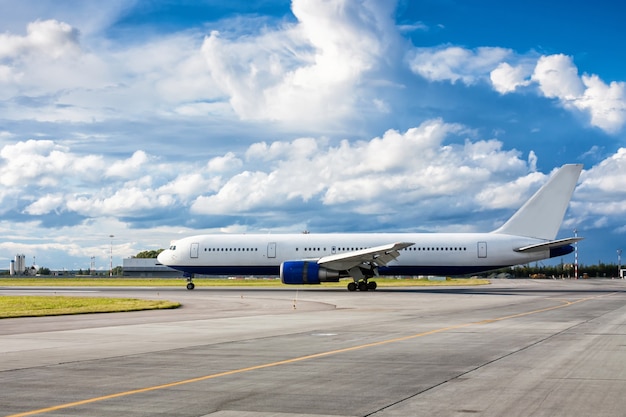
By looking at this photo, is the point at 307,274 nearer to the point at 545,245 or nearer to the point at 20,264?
the point at 545,245

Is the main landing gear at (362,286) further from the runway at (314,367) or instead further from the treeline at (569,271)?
the treeline at (569,271)

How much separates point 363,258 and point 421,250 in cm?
516

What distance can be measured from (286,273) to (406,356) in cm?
3460

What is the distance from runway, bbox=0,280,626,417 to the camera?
8719 mm

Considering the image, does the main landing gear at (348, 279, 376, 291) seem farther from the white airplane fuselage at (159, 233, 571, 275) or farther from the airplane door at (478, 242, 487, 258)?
the airplane door at (478, 242, 487, 258)

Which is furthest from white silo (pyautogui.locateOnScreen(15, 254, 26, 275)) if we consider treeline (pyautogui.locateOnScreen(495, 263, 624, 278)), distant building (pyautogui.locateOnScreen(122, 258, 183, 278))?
treeline (pyautogui.locateOnScreen(495, 263, 624, 278))

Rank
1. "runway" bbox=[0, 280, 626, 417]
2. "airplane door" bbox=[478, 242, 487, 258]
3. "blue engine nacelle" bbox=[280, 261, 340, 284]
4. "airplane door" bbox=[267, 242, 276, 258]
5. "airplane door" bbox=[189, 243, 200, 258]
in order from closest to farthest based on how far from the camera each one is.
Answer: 1. "runway" bbox=[0, 280, 626, 417]
2. "blue engine nacelle" bbox=[280, 261, 340, 284]
3. "airplane door" bbox=[478, 242, 487, 258]
4. "airplane door" bbox=[267, 242, 276, 258]
5. "airplane door" bbox=[189, 243, 200, 258]

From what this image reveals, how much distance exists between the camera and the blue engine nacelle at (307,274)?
157ft

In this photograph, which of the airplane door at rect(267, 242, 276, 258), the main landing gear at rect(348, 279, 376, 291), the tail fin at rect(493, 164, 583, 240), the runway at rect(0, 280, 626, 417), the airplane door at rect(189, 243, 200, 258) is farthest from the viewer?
the airplane door at rect(189, 243, 200, 258)

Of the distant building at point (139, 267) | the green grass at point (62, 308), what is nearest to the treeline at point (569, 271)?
the distant building at point (139, 267)

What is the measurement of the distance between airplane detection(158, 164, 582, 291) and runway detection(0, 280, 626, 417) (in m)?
24.7

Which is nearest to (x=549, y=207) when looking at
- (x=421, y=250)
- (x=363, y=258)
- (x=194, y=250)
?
(x=421, y=250)

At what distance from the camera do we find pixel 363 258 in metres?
47.1

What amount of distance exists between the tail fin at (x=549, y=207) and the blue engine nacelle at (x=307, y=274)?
13237 mm
